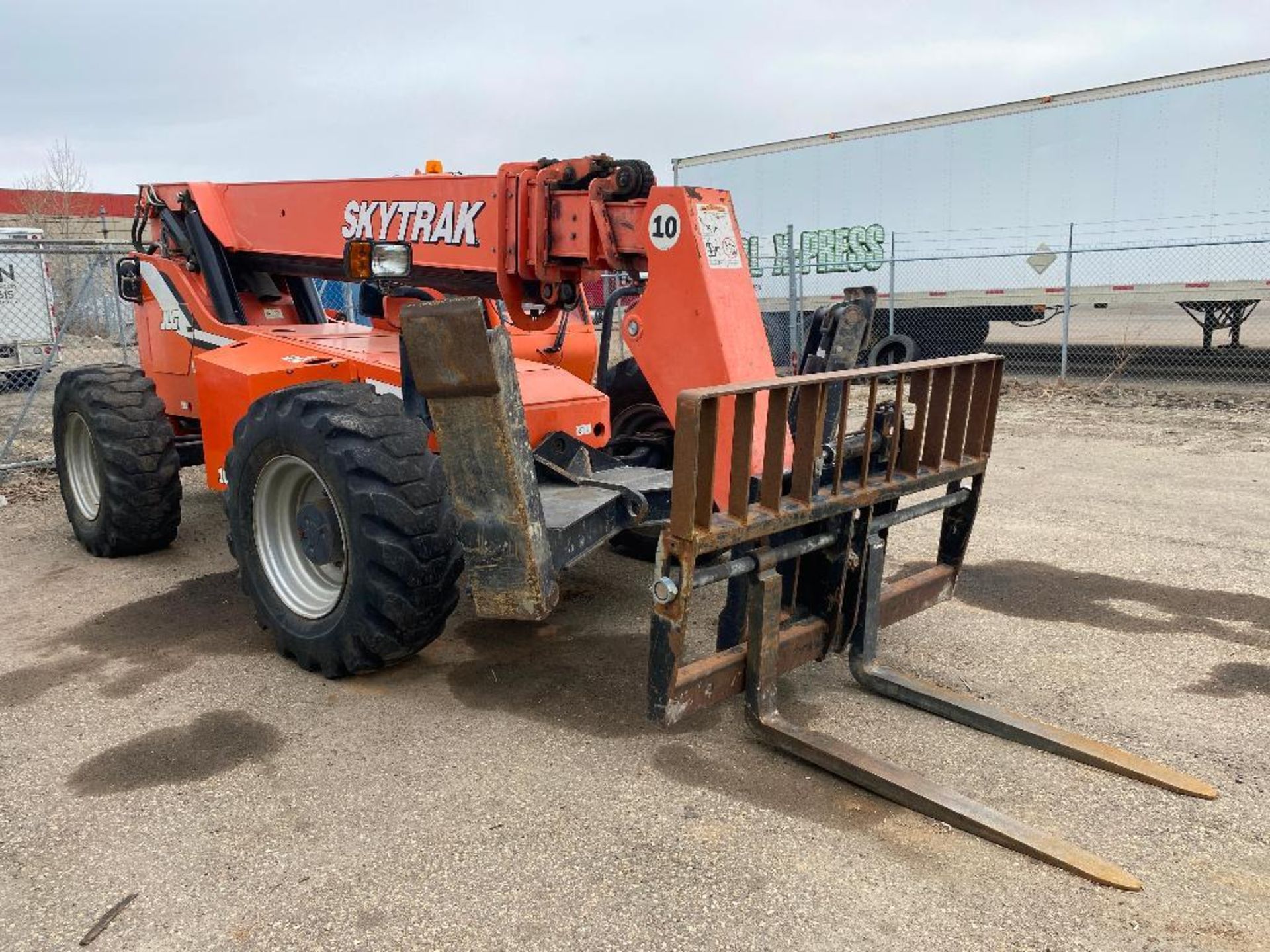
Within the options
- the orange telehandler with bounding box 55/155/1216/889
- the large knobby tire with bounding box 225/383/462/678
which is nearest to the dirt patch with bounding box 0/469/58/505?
the orange telehandler with bounding box 55/155/1216/889

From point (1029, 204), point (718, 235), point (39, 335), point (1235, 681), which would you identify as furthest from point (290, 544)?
point (39, 335)

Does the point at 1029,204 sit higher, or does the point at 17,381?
the point at 1029,204

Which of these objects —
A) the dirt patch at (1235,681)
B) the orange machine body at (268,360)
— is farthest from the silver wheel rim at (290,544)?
the dirt patch at (1235,681)

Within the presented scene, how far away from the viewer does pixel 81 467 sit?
615 centimetres

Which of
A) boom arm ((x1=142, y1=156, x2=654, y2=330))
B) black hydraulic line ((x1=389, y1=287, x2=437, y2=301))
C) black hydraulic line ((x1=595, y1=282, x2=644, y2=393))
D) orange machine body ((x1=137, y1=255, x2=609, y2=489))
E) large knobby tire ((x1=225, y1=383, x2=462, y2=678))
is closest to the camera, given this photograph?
large knobby tire ((x1=225, y1=383, x2=462, y2=678))

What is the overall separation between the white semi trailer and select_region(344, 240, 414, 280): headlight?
944 cm

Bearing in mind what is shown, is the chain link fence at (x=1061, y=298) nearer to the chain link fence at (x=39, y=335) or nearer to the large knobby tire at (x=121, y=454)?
the large knobby tire at (x=121, y=454)

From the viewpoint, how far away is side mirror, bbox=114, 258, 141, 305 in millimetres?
6117

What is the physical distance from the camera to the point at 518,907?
8.68ft

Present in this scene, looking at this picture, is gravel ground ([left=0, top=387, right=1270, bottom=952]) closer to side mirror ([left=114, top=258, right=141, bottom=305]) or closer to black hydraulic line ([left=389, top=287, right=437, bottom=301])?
black hydraulic line ([left=389, top=287, right=437, bottom=301])

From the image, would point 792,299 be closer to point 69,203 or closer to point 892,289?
point 892,289

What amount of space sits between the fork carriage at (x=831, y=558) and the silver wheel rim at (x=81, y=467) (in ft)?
13.4

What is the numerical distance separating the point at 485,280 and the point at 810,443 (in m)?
2.00

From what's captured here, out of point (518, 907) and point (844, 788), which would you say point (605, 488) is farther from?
point (518, 907)
